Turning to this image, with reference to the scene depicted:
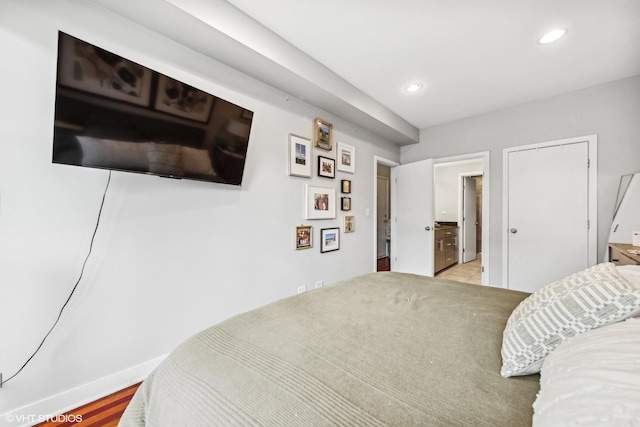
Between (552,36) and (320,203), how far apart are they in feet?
7.91

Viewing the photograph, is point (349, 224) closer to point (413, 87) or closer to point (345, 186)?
point (345, 186)

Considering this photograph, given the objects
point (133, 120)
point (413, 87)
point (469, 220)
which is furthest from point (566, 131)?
point (133, 120)

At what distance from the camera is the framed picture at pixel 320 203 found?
2754 millimetres

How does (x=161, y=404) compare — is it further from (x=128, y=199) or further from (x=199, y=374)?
(x=128, y=199)

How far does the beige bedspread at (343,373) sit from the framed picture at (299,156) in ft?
5.45

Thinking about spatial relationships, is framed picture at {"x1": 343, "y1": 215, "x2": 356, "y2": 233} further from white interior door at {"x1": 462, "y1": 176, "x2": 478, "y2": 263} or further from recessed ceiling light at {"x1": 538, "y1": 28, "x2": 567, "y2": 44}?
white interior door at {"x1": 462, "y1": 176, "x2": 478, "y2": 263}

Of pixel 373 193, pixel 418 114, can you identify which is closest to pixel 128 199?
pixel 373 193

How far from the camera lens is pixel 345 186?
3.24m

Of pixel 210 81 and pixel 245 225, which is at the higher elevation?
pixel 210 81

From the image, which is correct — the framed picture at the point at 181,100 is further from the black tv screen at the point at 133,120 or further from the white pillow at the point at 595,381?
the white pillow at the point at 595,381

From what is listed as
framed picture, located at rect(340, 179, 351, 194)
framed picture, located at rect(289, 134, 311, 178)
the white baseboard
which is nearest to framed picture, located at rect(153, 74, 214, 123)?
framed picture, located at rect(289, 134, 311, 178)

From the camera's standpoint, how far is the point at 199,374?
0.77m

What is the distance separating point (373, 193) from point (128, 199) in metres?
2.96

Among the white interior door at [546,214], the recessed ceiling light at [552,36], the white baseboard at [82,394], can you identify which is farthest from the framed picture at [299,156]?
the white interior door at [546,214]
